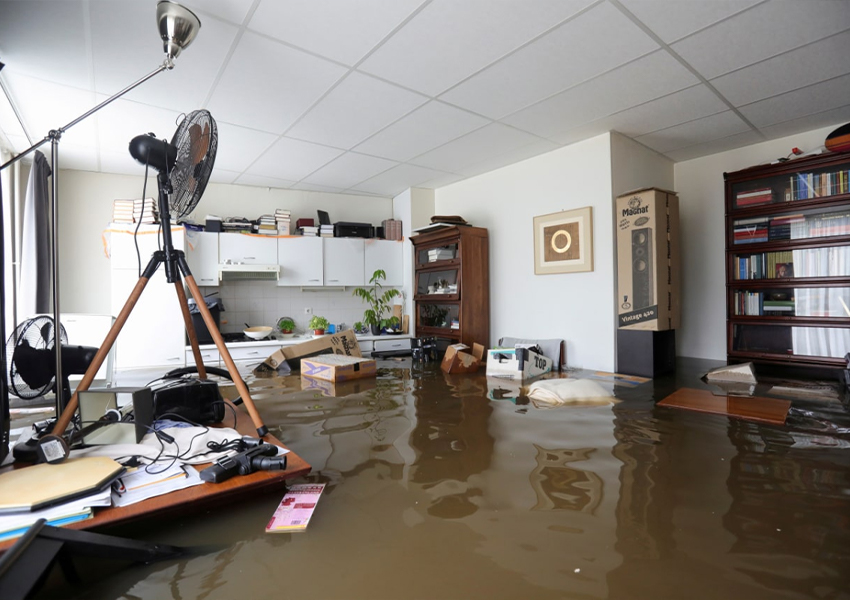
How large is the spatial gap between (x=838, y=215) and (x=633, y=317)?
167 centimetres

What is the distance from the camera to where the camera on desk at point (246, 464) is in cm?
116

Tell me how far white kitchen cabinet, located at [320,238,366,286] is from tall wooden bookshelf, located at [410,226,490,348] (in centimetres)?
74

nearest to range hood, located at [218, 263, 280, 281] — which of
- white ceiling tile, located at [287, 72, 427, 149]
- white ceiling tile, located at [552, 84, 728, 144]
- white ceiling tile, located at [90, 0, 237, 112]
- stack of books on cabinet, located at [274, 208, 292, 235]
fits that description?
stack of books on cabinet, located at [274, 208, 292, 235]

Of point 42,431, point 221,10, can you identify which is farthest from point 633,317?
point 42,431

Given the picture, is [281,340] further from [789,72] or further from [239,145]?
[789,72]

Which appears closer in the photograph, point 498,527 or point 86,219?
point 498,527

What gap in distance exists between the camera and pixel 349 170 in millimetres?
4617

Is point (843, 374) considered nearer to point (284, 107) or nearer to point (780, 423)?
point (780, 423)

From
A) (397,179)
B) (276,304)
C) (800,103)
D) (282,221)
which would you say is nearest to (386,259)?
(397,179)

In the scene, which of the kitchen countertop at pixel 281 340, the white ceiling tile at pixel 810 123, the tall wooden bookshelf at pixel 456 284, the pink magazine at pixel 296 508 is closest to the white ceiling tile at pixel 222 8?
the pink magazine at pixel 296 508

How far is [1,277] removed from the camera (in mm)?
1160

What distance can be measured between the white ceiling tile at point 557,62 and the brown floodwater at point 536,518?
2.14 m

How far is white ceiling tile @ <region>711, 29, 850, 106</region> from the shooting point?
8.01ft

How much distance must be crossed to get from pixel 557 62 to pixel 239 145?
9.28ft
